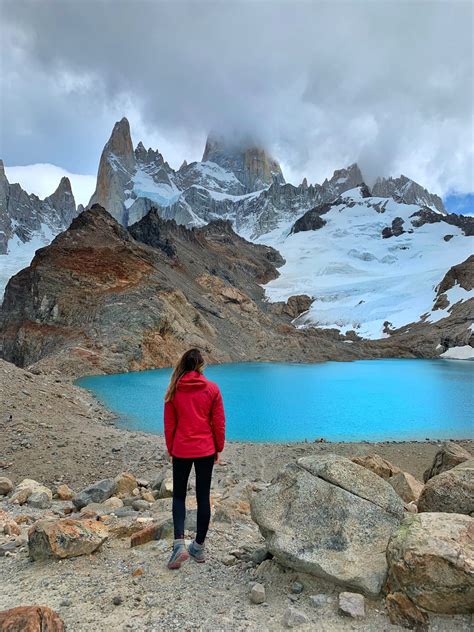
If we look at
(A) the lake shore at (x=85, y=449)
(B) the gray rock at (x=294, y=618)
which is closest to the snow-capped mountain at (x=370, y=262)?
(A) the lake shore at (x=85, y=449)

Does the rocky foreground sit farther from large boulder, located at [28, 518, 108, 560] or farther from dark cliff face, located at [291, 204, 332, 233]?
dark cliff face, located at [291, 204, 332, 233]

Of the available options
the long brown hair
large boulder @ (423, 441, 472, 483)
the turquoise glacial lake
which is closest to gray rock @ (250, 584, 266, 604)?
the long brown hair

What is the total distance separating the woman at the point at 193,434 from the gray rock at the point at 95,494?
378 cm

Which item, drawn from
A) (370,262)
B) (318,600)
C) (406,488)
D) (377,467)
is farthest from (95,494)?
(370,262)

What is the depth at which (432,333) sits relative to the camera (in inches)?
3140

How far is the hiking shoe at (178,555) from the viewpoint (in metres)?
4.70

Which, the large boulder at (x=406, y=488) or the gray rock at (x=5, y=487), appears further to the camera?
the gray rock at (x=5, y=487)

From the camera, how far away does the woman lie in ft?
16.1

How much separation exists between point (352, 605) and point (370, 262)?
5883 inches

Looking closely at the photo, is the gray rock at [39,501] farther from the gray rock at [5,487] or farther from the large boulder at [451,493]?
the large boulder at [451,493]

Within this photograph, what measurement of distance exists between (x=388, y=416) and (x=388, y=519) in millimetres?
20495

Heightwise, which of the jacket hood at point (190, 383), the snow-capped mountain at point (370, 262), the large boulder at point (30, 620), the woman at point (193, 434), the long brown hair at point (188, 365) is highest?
the snow-capped mountain at point (370, 262)

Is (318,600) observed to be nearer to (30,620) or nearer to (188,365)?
(30,620)

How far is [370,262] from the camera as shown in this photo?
14588 centimetres
